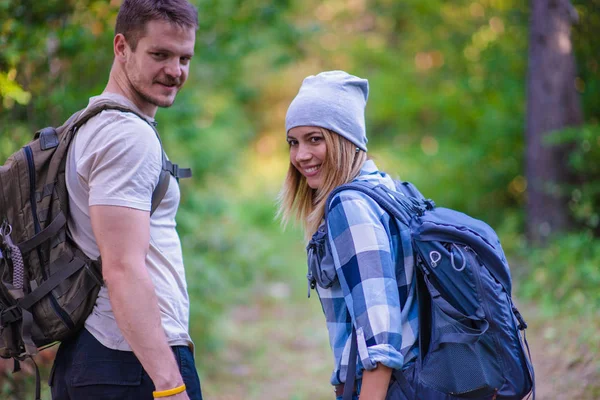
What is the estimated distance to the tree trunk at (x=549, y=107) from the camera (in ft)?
25.8

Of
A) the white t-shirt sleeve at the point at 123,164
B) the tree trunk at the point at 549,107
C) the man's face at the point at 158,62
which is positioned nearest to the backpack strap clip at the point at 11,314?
the white t-shirt sleeve at the point at 123,164

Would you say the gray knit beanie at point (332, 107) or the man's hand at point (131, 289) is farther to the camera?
→ the gray knit beanie at point (332, 107)

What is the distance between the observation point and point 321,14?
62.4ft

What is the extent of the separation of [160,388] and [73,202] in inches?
27.5

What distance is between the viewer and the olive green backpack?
85.9 inches

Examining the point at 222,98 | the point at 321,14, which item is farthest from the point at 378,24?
the point at 222,98

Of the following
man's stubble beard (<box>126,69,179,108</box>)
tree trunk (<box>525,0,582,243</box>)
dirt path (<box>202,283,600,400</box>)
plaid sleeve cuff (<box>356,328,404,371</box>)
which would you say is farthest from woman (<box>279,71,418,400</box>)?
tree trunk (<box>525,0,582,243</box>)

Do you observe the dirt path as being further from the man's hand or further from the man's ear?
the man's ear

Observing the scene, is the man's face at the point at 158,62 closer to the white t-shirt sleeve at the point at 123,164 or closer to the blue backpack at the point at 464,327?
the white t-shirt sleeve at the point at 123,164

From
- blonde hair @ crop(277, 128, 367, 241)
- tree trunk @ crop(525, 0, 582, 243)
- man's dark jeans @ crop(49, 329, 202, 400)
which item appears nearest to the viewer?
man's dark jeans @ crop(49, 329, 202, 400)

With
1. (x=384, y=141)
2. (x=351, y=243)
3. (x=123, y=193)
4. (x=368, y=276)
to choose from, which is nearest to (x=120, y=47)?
(x=123, y=193)

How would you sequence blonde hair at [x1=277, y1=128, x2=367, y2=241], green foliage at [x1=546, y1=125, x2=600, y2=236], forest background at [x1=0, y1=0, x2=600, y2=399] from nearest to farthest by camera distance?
blonde hair at [x1=277, y1=128, x2=367, y2=241]
forest background at [x1=0, y1=0, x2=600, y2=399]
green foliage at [x1=546, y1=125, x2=600, y2=236]

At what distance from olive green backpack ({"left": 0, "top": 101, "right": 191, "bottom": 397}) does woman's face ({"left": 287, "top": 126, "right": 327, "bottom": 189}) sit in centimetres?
55

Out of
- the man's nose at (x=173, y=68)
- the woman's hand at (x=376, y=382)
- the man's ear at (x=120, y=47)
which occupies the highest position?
the man's ear at (x=120, y=47)
